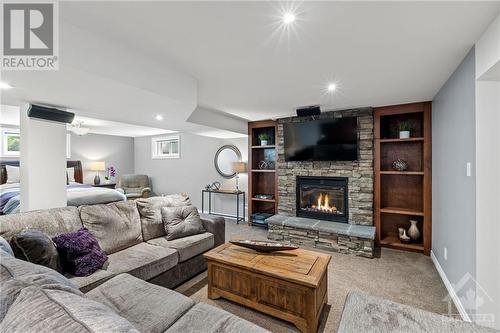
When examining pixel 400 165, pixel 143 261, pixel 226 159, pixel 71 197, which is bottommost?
pixel 143 261

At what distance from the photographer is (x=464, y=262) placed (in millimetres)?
2068

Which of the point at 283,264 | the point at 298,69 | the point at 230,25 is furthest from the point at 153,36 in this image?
the point at 283,264

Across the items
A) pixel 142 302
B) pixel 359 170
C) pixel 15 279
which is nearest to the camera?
pixel 15 279

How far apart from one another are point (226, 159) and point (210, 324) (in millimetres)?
4729

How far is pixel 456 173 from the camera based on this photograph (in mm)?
2289

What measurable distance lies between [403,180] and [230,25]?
376 centimetres

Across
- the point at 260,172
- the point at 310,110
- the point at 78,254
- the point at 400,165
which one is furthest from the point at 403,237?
the point at 78,254

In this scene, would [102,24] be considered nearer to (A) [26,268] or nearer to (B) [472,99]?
(A) [26,268]

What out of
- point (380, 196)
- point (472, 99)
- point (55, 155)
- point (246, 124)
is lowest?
point (380, 196)

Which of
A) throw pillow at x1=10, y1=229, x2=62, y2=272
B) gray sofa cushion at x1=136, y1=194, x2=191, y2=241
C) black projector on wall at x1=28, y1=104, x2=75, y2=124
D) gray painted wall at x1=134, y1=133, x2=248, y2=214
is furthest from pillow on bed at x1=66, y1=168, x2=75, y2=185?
throw pillow at x1=10, y1=229, x2=62, y2=272

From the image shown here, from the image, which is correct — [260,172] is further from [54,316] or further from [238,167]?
[54,316]

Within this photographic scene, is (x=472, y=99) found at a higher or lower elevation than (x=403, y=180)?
higher
